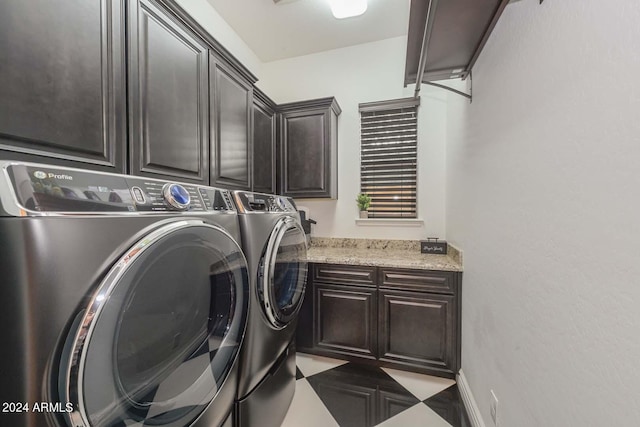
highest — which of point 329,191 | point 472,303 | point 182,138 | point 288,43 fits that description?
point 288,43

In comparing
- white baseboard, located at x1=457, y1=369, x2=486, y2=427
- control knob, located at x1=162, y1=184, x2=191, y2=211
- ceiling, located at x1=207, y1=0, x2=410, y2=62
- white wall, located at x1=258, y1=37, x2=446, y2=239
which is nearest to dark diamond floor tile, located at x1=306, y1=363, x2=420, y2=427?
white baseboard, located at x1=457, y1=369, x2=486, y2=427

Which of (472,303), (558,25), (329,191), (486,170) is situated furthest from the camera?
(329,191)

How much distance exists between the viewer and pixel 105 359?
54 centimetres

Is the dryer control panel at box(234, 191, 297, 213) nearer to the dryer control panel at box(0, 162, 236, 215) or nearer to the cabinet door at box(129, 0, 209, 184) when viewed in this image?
the dryer control panel at box(0, 162, 236, 215)

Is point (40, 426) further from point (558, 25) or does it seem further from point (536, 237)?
point (558, 25)

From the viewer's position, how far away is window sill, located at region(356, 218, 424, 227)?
2396 millimetres

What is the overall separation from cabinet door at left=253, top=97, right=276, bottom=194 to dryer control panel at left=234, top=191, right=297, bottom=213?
1.95 feet

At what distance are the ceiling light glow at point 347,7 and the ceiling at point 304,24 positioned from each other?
0.24 m

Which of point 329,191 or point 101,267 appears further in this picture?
point 329,191

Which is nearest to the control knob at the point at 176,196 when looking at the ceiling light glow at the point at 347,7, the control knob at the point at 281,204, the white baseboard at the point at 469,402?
the control knob at the point at 281,204

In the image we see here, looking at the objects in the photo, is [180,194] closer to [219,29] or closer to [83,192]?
[83,192]

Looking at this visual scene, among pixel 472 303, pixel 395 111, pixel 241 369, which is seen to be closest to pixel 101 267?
pixel 241 369

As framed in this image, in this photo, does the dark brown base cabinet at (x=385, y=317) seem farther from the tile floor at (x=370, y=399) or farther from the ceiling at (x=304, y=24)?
the ceiling at (x=304, y=24)

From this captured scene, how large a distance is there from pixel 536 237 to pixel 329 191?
172 cm
